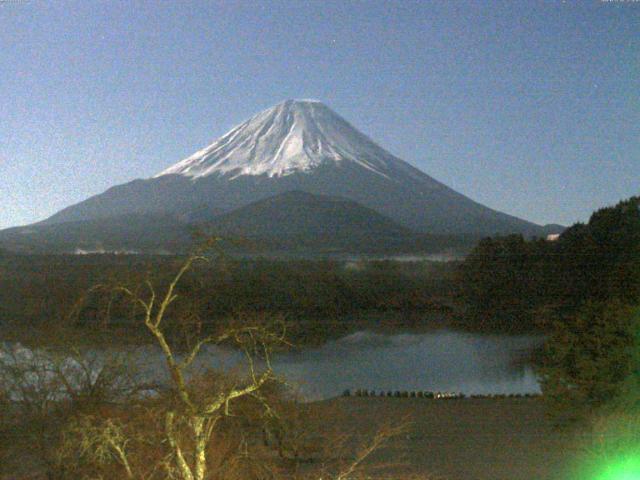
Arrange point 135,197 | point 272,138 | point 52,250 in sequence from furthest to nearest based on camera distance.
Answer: point 272,138, point 135,197, point 52,250

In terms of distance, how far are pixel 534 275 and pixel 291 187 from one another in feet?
92.1

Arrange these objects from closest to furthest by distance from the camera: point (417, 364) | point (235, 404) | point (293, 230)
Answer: point (235, 404)
point (417, 364)
point (293, 230)

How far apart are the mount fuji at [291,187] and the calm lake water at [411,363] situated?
19403 mm

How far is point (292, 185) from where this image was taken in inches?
1978

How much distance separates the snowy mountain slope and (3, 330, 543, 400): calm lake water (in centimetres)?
2142

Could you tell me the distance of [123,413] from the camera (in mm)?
6320

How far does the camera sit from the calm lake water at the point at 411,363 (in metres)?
15.5

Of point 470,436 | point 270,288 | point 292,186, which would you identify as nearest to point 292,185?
point 292,186

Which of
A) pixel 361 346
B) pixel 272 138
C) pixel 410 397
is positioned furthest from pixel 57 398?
pixel 272 138

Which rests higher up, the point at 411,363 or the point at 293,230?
the point at 293,230

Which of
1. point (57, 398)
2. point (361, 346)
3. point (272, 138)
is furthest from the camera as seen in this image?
point (272, 138)

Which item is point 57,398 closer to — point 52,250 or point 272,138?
point 52,250

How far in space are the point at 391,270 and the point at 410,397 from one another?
17813mm

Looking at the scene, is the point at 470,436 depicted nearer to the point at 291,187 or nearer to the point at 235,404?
the point at 235,404
